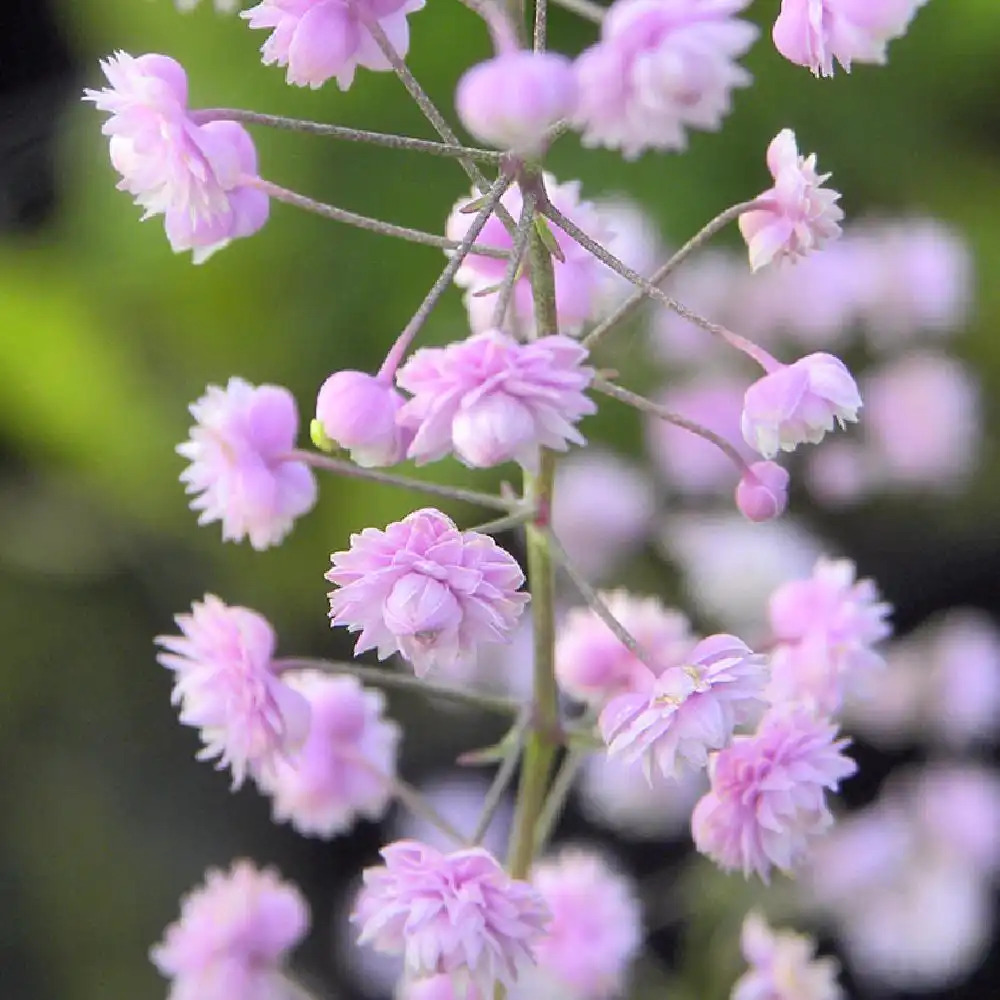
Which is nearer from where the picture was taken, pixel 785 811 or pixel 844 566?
pixel 785 811

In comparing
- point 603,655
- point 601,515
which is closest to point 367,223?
point 603,655

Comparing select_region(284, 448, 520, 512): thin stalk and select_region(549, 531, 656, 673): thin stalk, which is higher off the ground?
select_region(284, 448, 520, 512): thin stalk

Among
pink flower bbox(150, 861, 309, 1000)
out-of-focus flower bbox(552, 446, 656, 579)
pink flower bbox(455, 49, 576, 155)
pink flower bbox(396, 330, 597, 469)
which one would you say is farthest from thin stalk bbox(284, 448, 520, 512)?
out-of-focus flower bbox(552, 446, 656, 579)

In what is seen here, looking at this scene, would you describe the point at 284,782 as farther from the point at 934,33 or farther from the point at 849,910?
the point at 934,33

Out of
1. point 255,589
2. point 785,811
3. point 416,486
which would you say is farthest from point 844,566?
point 255,589

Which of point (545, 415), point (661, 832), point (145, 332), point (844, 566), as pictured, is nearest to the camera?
point (545, 415)

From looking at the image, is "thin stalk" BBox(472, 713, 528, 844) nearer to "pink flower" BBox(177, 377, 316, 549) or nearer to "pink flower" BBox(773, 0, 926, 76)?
"pink flower" BBox(177, 377, 316, 549)
